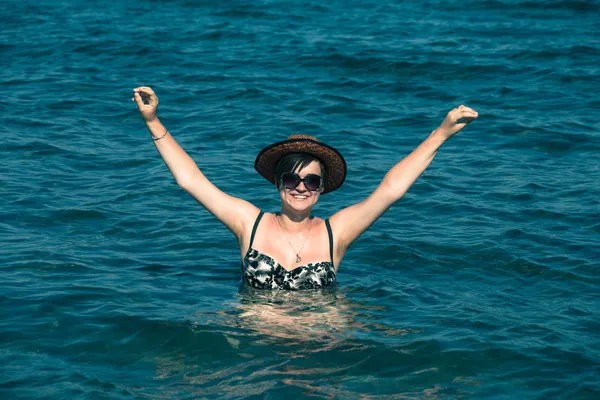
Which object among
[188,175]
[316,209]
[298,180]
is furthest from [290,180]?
[316,209]

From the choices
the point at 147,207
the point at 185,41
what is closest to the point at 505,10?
the point at 185,41

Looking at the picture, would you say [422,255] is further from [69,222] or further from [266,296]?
[69,222]

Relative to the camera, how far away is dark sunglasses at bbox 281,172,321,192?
7.80 meters

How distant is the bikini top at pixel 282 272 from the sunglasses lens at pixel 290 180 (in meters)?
0.52

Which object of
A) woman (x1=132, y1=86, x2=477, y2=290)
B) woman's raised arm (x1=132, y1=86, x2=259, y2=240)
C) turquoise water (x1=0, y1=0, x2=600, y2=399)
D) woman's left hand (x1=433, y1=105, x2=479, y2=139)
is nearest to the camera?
woman's left hand (x1=433, y1=105, x2=479, y2=139)

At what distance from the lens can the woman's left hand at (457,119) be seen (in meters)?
7.18

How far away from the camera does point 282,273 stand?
827 centimetres

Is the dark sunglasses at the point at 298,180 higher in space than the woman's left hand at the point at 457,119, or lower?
lower

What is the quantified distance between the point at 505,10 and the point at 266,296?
1684 centimetres

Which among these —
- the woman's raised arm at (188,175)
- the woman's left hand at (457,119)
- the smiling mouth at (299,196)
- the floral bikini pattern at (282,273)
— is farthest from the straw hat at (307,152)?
the woman's left hand at (457,119)

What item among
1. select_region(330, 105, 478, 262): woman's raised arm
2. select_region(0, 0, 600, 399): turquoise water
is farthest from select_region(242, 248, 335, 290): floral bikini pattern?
select_region(330, 105, 478, 262): woman's raised arm

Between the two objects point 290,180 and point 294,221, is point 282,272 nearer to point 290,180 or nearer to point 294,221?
point 294,221

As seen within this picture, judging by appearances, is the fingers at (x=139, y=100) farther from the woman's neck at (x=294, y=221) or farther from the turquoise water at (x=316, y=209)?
the turquoise water at (x=316, y=209)

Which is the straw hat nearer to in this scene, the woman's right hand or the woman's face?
the woman's face
